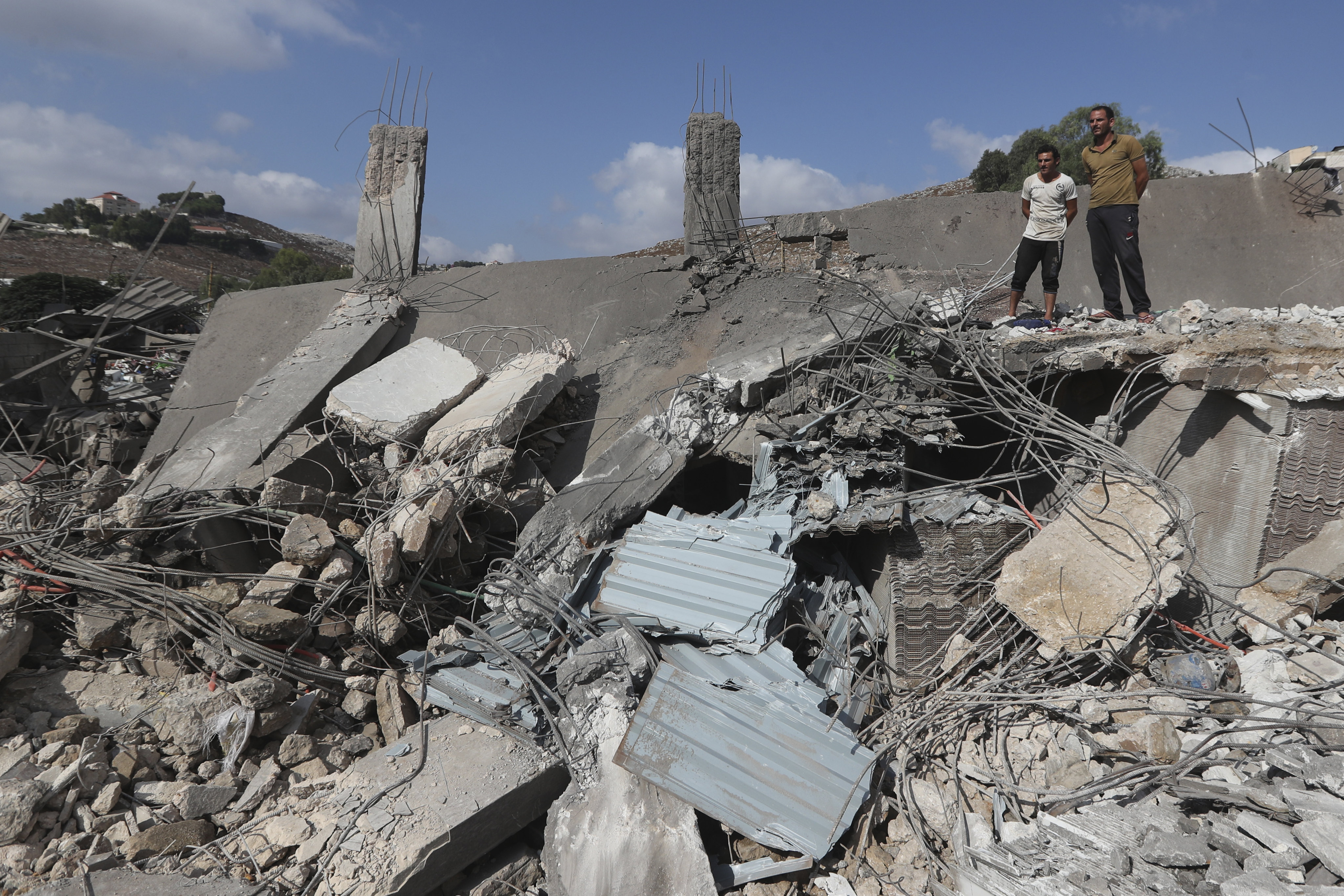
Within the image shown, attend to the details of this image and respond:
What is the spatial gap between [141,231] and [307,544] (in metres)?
27.4

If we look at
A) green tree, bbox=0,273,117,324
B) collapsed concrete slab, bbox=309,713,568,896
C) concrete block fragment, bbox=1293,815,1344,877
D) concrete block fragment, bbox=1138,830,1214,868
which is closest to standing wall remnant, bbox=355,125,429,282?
collapsed concrete slab, bbox=309,713,568,896

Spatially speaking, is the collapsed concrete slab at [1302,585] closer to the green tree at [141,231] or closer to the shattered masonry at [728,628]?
the shattered masonry at [728,628]

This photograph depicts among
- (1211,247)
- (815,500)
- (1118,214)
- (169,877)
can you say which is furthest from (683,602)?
(1211,247)

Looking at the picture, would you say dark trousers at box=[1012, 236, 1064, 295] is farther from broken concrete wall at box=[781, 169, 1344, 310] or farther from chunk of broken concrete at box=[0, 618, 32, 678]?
chunk of broken concrete at box=[0, 618, 32, 678]

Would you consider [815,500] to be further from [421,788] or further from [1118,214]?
[1118,214]

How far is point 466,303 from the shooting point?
709cm

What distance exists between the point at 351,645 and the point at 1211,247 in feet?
26.6

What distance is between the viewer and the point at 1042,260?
5531 mm

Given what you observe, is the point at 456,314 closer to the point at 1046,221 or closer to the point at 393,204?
the point at 393,204

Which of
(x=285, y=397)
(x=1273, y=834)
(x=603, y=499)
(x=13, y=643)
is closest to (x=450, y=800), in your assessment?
(x=603, y=499)

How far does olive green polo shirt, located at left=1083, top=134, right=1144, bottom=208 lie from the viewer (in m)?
5.08

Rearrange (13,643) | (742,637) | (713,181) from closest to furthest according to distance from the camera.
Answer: (13,643) → (742,637) → (713,181)

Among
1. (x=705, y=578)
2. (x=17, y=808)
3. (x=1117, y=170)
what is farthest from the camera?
(x=1117, y=170)

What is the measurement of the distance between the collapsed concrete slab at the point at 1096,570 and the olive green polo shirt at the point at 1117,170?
2537 mm
